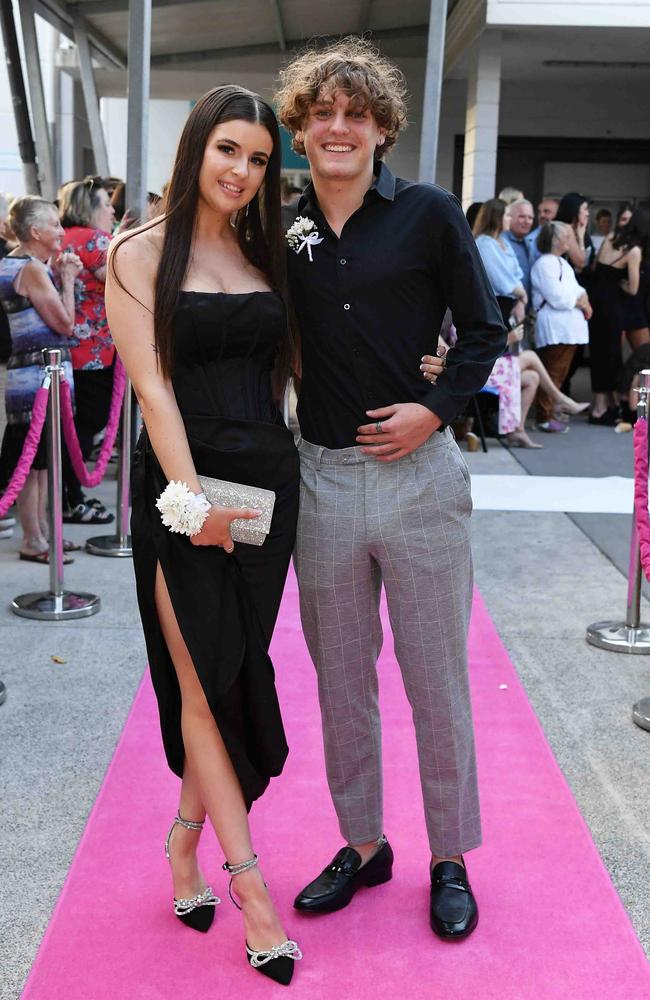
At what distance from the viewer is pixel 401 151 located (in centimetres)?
1761

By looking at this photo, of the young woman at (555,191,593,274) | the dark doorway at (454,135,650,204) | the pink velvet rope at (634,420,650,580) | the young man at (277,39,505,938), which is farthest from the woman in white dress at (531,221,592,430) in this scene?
the young man at (277,39,505,938)

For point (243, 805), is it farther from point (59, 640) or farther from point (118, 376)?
point (118, 376)

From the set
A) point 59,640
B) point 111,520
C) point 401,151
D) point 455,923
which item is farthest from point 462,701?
point 401,151

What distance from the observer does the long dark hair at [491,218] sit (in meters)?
9.42

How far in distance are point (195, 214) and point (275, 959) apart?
1.66 m

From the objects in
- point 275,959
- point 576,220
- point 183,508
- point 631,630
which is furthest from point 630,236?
point 275,959

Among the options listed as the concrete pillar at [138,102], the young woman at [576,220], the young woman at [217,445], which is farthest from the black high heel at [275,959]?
the young woman at [576,220]

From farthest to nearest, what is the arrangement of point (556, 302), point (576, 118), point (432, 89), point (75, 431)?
point (576, 118) → point (556, 302) → point (432, 89) → point (75, 431)

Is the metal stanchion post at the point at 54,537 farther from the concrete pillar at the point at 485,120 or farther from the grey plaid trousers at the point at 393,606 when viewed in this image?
the concrete pillar at the point at 485,120

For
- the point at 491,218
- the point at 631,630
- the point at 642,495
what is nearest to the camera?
the point at 642,495

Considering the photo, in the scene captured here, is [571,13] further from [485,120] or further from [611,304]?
[611,304]

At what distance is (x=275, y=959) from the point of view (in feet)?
8.44

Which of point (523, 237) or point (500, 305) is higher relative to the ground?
point (523, 237)

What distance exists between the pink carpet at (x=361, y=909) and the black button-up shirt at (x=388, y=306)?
1.18 metres
